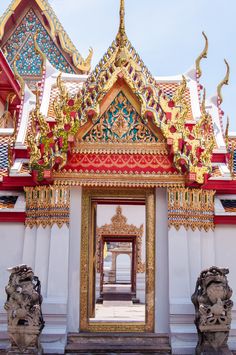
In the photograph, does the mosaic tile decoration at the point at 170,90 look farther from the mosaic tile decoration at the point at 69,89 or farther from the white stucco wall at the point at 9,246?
the white stucco wall at the point at 9,246

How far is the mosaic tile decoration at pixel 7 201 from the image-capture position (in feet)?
21.7

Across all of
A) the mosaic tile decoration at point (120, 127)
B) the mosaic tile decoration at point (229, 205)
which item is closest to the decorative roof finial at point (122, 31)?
the mosaic tile decoration at point (120, 127)

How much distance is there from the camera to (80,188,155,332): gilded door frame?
6.34 m

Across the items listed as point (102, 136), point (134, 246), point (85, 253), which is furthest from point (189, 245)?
point (134, 246)

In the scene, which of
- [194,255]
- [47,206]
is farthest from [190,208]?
[47,206]

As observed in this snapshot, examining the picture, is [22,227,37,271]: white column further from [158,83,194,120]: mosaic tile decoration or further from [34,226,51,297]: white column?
[158,83,194,120]: mosaic tile decoration

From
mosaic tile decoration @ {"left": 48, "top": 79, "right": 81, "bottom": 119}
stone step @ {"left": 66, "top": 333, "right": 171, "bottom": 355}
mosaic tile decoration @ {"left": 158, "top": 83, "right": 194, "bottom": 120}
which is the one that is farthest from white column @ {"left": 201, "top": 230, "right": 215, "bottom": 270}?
mosaic tile decoration @ {"left": 48, "top": 79, "right": 81, "bottom": 119}

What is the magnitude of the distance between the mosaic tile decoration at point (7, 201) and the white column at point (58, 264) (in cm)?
65

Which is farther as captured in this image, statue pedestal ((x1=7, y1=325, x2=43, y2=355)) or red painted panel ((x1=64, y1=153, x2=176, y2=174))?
red painted panel ((x1=64, y1=153, x2=176, y2=174))

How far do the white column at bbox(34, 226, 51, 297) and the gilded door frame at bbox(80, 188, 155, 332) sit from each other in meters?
0.40

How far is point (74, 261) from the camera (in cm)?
638

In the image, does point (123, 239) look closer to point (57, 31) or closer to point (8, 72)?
point (8, 72)

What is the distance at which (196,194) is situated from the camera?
647 centimetres

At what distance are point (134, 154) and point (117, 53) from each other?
119 centimetres
